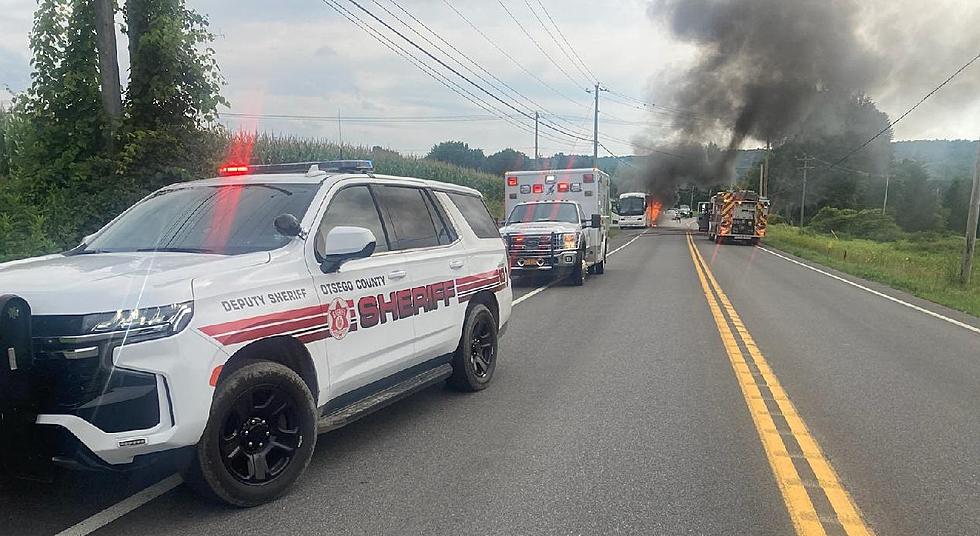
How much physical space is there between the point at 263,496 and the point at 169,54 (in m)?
9.65

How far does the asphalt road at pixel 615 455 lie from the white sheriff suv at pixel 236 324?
0.33 meters

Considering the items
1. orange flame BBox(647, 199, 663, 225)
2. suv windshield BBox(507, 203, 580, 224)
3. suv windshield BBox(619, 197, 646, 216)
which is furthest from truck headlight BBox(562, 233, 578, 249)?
orange flame BBox(647, 199, 663, 225)

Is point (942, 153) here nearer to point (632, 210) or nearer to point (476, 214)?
point (632, 210)

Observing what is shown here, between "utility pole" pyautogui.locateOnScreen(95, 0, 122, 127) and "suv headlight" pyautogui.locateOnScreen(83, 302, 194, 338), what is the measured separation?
9.34m

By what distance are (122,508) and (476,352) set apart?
3324 millimetres

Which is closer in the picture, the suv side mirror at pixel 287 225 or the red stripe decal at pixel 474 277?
the suv side mirror at pixel 287 225

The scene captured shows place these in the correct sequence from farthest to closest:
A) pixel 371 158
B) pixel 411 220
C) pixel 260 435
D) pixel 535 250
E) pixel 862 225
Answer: pixel 862 225
pixel 371 158
pixel 535 250
pixel 411 220
pixel 260 435

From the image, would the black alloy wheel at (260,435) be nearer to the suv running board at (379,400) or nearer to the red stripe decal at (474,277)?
the suv running board at (379,400)

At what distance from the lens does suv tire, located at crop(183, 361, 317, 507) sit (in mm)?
3668

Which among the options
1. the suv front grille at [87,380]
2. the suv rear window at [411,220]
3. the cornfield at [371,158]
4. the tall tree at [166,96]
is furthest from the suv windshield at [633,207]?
the suv front grille at [87,380]

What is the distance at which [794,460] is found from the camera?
482 centimetres

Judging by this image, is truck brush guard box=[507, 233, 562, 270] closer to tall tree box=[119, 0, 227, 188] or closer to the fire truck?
tall tree box=[119, 0, 227, 188]

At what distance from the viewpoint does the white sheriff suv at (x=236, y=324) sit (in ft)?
10.9

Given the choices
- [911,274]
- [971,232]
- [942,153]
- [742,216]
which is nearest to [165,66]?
[971,232]
